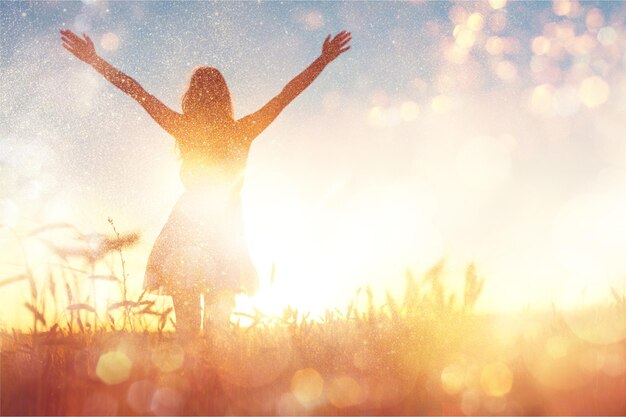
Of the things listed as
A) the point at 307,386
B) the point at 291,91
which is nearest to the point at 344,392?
the point at 307,386

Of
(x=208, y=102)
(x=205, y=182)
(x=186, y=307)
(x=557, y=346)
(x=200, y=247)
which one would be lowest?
(x=557, y=346)

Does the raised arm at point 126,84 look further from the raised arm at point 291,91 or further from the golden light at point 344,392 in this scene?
the golden light at point 344,392

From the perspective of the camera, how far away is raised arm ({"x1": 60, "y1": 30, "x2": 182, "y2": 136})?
16.0 ft

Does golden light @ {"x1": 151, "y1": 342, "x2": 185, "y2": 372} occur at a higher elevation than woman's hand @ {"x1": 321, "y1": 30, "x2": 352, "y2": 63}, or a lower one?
lower

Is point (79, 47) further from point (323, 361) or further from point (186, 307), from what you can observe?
point (323, 361)

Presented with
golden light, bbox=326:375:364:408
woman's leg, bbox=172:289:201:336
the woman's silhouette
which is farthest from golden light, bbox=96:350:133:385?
woman's leg, bbox=172:289:201:336

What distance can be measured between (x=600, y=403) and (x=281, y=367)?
1412 millimetres

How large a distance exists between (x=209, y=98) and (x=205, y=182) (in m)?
0.69

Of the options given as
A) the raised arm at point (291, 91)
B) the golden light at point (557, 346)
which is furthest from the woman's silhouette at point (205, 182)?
the golden light at point (557, 346)

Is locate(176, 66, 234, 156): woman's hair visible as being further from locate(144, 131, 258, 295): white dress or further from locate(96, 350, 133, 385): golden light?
locate(96, 350, 133, 385): golden light

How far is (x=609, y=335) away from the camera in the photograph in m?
3.34

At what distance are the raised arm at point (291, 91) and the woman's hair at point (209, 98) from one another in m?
0.16

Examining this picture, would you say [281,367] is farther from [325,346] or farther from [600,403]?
[600,403]

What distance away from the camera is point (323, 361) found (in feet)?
10.2
